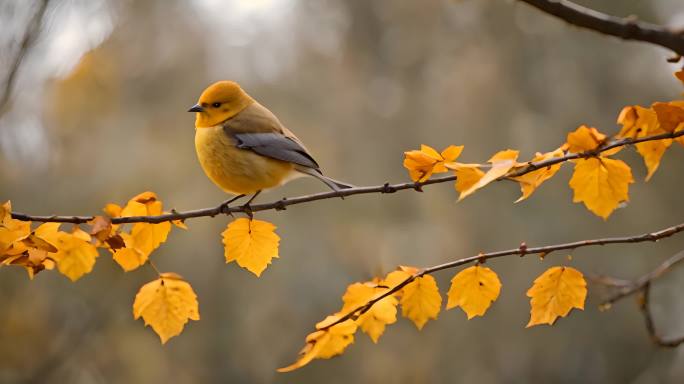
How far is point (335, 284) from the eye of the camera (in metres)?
7.70

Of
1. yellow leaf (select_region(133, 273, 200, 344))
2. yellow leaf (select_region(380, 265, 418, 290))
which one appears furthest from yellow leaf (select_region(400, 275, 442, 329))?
yellow leaf (select_region(133, 273, 200, 344))

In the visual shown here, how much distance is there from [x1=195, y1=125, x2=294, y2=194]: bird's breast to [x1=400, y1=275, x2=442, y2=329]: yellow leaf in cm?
89

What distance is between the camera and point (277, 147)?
7.53 feet

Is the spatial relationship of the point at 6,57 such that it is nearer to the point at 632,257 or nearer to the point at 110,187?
the point at 110,187

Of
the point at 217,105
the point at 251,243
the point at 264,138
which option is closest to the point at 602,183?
the point at 251,243

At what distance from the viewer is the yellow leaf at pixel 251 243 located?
5.20 feet

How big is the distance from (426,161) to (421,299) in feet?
0.99

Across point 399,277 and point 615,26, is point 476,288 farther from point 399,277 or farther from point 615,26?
point 615,26

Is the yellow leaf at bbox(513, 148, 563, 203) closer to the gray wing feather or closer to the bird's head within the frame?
the gray wing feather

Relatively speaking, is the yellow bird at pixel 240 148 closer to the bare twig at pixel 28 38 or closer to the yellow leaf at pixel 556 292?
the bare twig at pixel 28 38

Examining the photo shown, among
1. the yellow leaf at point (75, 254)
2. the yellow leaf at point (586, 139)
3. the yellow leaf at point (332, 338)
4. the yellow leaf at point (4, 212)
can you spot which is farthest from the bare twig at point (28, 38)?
the yellow leaf at point (586, 139)

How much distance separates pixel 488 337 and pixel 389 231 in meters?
1.81

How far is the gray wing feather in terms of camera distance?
2252 mm

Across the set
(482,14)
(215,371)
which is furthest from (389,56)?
(215,371)
